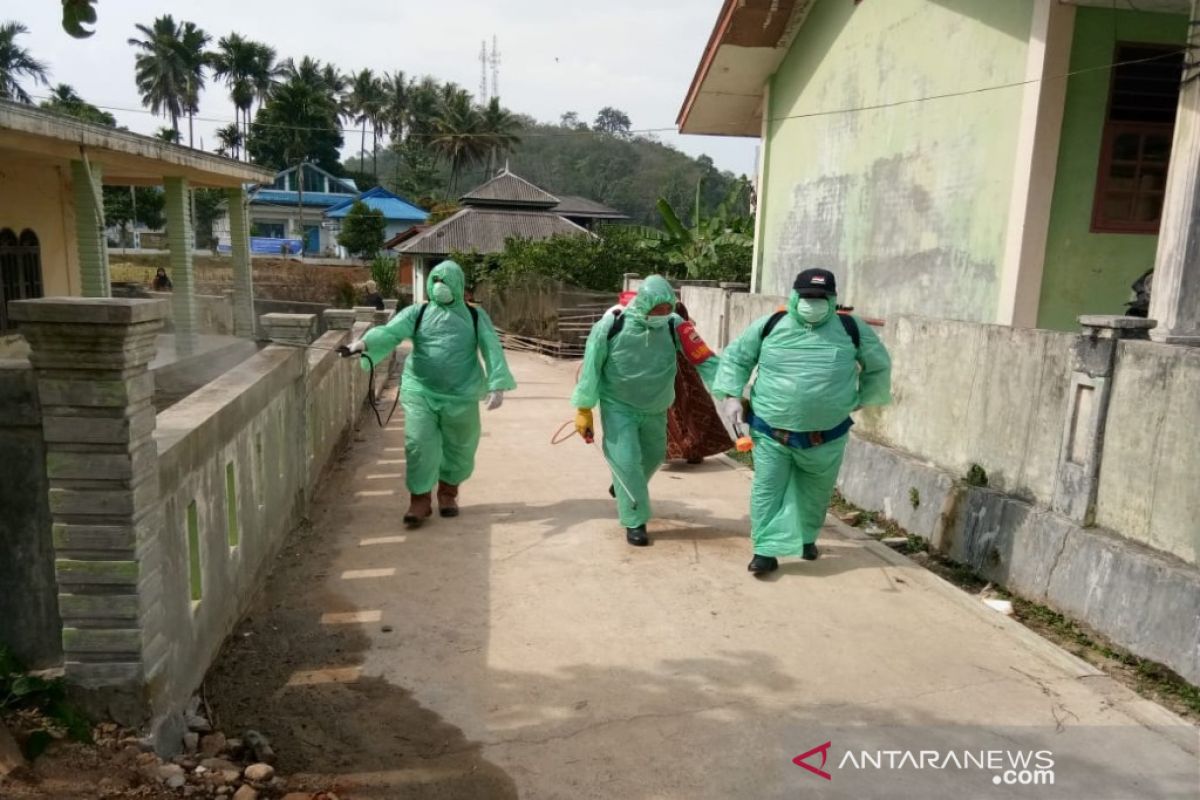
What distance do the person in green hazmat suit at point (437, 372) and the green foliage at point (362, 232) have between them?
127ft

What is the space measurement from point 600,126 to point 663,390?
106m

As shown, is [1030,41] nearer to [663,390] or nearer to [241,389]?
[663,390]

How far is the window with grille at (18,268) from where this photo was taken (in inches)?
409

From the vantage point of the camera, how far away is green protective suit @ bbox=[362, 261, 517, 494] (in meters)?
5.64

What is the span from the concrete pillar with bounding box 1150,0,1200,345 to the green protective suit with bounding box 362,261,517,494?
3849mm

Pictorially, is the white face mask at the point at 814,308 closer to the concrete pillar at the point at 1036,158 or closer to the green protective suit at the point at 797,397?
the green protective suit at the point at 797,397

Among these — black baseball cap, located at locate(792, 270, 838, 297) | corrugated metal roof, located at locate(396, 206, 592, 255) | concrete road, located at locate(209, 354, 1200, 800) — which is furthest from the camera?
corrugated metal roof, located at locate(396, 206, 592, 255)

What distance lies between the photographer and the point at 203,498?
3.47 m

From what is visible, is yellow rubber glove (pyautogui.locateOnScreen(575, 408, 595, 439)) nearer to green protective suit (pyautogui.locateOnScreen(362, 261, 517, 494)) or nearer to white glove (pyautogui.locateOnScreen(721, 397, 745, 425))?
green protective suit (pyautogui.locateOnScreen(362, 261, 517, 494))

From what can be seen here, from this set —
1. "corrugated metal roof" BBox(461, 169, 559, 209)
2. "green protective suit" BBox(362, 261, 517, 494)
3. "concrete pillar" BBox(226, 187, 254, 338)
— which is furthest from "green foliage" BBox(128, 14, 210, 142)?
"green protective suit" BBox(362, 261, 517, 494)

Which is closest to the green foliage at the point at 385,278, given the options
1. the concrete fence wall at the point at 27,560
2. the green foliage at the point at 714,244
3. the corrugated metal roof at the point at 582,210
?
the corrugated metal roof at the point at 582,210

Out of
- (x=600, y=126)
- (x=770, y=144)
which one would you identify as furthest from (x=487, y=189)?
(x=600, y=126)

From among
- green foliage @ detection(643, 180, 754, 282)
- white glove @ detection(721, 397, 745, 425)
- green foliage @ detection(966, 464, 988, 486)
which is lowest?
green foliage @ detection(966, 464, 988, 486)

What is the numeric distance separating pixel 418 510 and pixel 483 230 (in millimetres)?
25613
